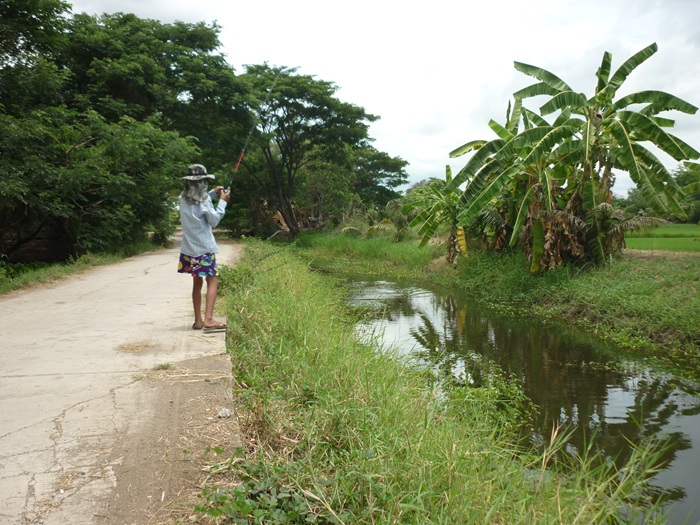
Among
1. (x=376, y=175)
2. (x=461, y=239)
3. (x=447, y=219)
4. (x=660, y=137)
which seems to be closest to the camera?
(x=660, y=137)

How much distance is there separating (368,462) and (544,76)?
10.4 metres

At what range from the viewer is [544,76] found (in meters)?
10.9

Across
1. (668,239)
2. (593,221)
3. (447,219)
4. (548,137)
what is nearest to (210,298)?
(548,137)

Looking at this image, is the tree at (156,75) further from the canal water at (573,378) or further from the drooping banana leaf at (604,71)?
the drooping banana leaf at (604,71)

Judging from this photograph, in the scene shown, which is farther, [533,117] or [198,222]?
[533,117]

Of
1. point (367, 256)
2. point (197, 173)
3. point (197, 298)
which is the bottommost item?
point (367, 256)

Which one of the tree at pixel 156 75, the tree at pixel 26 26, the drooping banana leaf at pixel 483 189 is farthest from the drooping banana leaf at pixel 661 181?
the tree at pixel 156 75

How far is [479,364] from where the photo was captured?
21.3 feet

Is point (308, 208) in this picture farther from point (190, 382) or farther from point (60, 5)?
point (190, 382)

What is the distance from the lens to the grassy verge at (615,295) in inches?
287

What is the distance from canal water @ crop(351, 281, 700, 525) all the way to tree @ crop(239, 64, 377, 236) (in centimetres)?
1612

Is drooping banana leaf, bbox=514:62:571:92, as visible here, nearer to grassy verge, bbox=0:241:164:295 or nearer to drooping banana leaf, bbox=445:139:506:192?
drooping banana leaf, bbox=445:139:506:192

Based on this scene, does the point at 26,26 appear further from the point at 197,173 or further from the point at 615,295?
the point at 615,295

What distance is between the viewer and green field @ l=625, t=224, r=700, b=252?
12.3 meters
